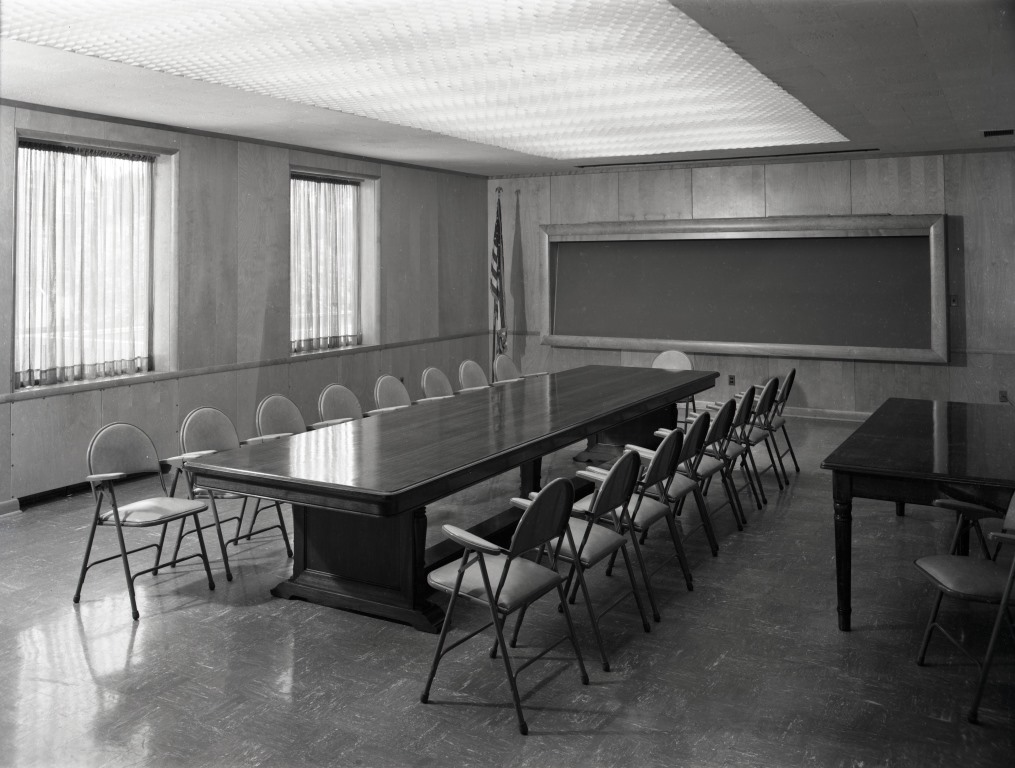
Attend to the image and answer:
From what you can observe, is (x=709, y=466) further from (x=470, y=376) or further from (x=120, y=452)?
(x=120, y=452)

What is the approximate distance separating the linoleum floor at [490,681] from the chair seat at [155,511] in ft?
1.39

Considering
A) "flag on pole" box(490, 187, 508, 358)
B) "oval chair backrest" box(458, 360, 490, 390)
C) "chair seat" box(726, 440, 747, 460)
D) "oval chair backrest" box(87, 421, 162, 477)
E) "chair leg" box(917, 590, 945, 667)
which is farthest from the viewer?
"flag on pole" box(490, 187, 508, 358)

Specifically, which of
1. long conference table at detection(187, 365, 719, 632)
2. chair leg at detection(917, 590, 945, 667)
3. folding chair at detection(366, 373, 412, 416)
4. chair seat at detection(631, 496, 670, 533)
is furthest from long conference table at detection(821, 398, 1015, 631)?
folding chair at detection(366, 373, 412, 416)

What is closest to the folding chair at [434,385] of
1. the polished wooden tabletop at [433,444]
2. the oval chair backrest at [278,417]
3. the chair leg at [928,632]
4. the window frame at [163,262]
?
the polished wooden tabletop at [433,444]

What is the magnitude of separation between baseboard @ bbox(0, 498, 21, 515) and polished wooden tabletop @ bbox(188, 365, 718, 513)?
262cm

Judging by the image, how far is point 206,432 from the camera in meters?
5.36

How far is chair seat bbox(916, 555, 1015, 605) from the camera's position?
3.49m

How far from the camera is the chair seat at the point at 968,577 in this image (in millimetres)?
3488

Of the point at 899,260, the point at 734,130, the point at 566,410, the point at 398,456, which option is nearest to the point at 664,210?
the point at 899,260

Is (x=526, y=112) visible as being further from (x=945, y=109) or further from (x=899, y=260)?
(x=899, y=260)

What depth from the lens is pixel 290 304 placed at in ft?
28.9

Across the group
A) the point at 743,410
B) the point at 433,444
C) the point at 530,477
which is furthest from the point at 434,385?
the point at 433,444

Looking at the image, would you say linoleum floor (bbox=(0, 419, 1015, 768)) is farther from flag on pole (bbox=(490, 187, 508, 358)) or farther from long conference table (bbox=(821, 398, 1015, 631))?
flag on pole (bbox=(490, 187, 508, 358))

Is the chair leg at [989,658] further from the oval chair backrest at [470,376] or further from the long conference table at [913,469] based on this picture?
the oval chair backrest at [470,376]
